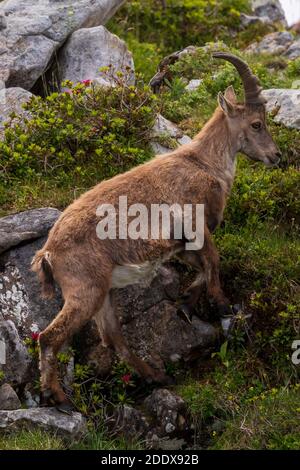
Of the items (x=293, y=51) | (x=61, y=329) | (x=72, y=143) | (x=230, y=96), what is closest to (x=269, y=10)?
(x=293, y=51)

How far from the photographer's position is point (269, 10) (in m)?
17.8

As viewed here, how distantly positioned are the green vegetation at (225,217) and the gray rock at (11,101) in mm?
283

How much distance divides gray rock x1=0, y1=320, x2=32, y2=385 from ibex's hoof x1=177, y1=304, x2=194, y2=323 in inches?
64.0

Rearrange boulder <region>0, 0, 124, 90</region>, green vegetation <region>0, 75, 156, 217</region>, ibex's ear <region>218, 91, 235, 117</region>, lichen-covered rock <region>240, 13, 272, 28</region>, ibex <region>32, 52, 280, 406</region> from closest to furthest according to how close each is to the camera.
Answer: ibex <region>32, 52, 280, 406</region> → ibex's ear <region>218, 91, 235, 117</region> → green vegetation <region>0, 75, 156, 217</region> → boulder <region>0, 0, 124, 90</region> → lichen-covered rock <region>240, 13, 272, 28</region>

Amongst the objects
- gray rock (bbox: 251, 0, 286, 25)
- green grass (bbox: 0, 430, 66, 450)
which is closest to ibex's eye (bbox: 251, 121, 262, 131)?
green grass (bbox: 0, 430, 66, 450)

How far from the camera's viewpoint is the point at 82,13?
12.8 m

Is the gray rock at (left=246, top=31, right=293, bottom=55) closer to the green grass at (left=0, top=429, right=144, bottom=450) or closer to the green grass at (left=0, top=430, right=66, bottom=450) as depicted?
the green grass at (left=0, top=429, right=144, bottom=450)

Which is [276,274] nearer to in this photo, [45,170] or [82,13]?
[45,170]

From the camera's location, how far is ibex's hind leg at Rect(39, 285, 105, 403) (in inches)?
307

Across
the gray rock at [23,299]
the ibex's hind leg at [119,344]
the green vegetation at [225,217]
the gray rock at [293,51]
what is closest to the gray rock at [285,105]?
the green vegetation at [225,217]

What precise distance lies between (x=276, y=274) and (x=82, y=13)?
565cm

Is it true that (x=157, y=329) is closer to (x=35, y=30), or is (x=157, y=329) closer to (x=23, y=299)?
(x=23, y=299)

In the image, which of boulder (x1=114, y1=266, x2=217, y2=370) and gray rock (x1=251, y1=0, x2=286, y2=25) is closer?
boulder (x1=114, y1=266, x2=217, y2=370)
